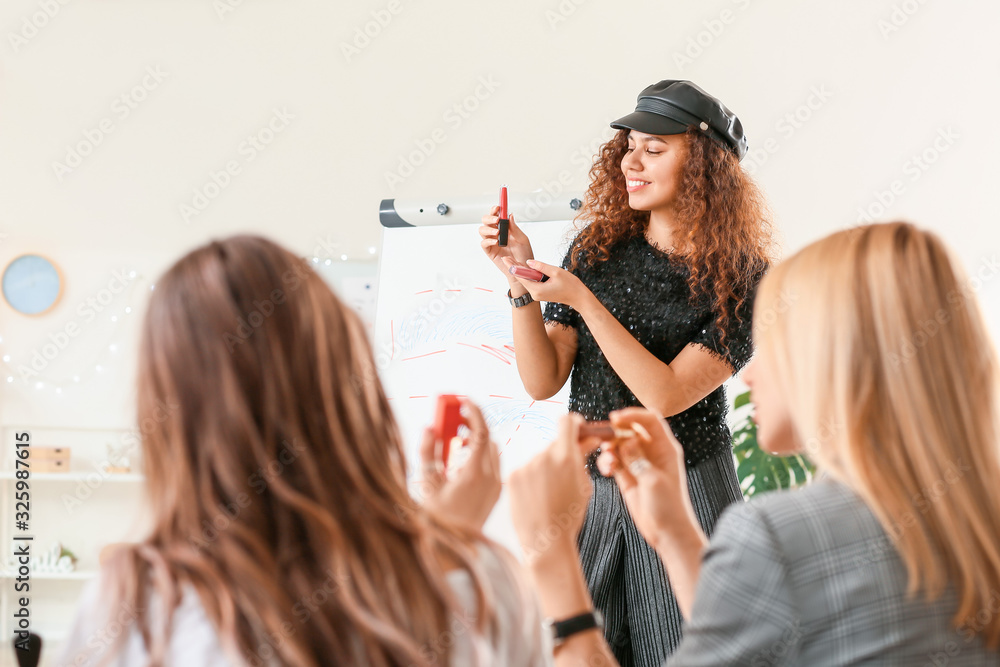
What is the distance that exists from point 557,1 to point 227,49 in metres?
1.25

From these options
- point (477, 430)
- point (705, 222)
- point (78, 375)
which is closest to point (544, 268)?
point (705, 222)

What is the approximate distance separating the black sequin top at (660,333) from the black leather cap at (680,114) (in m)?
0.21

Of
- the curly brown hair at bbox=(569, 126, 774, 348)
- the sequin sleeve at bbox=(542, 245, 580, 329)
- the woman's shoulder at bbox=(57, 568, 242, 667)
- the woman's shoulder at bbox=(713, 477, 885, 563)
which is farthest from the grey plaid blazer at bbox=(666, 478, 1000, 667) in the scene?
the sequin sleeve at bbox=(542, 245, 580, 329)

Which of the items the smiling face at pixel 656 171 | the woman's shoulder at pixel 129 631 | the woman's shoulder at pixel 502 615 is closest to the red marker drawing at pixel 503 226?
the smiling face at pixel 656 171

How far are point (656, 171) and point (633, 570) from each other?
708mm

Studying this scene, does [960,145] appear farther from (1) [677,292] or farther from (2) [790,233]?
(1) [677,292]

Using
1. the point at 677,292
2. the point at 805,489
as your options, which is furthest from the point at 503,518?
the point at 805,489

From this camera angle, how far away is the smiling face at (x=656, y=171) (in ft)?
5.07

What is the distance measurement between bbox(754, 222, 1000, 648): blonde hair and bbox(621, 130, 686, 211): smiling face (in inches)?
30.9

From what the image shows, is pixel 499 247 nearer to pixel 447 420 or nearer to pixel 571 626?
pixel 447 420

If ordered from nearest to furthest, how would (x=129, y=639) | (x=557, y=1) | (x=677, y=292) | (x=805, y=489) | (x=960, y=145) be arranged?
(x=129, y=639) < (x=805, y=489) < (x=677, y=292) < (x=960, y=145) < (x=557, y=1)

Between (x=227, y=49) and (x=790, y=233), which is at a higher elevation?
(x=227, y=49)

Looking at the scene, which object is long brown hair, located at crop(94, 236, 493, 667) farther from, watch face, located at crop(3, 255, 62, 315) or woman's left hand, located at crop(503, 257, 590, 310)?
watch face, located at crop(3, 255, 62, 315)

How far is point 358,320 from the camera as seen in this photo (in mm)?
746
